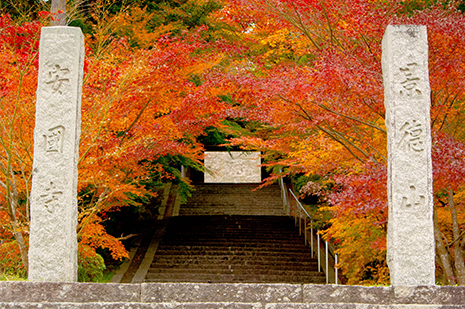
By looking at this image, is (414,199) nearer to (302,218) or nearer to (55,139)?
(55,139)

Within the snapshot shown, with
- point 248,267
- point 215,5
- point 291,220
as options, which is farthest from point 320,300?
point 291,220

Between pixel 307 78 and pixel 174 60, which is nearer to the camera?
pixel 307 78

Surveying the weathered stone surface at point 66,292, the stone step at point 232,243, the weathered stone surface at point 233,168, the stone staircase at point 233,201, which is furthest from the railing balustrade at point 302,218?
the weathered stone surface at point 66,292

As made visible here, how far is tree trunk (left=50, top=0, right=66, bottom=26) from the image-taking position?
1037cm

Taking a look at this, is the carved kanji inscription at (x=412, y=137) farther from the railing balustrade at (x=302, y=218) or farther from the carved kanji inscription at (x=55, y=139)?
the railing balustrade at (x=302, y=218)

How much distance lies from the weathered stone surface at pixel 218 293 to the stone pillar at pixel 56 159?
1.07m

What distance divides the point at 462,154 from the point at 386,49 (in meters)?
2.29

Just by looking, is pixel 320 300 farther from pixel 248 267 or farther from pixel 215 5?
pixel 215 5

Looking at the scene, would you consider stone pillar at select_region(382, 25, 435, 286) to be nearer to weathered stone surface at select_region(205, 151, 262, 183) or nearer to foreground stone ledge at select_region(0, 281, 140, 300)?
foreground stone ledge at select_region(0, 281, 140, 300)

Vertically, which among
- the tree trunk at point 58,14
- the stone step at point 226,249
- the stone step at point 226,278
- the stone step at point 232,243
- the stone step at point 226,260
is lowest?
the stone step at point 226,278

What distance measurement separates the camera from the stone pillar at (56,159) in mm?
5066

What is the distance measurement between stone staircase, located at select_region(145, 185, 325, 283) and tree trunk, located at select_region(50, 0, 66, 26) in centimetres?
690

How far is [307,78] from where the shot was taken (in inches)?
316

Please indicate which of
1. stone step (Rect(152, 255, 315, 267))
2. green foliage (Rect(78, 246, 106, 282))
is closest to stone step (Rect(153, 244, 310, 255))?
stone step (Rect(152, 255, 315, 267))
